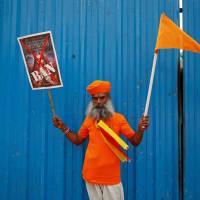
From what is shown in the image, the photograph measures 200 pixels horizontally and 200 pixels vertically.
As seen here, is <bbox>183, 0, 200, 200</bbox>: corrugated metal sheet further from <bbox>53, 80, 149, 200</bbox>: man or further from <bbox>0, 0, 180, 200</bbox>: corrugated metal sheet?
<bbox>53, 80, 149, 200</bbox>: man

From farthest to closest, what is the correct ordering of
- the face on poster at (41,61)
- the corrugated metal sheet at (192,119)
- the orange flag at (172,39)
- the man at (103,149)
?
the corrugated metal sheet at (192,119) < the face on poster at (41,61) < the man at (103,149) < the orange flag at (172,39)

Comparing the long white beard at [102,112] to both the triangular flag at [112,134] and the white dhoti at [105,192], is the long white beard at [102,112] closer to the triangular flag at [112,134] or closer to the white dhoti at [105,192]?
the triangular flag at [112,134]

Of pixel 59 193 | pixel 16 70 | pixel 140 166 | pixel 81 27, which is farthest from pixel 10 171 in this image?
pixel 81 27

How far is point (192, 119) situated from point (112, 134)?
1.08 m

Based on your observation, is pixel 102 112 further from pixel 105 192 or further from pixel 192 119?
pixel 192 119

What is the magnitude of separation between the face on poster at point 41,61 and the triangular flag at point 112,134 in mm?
590

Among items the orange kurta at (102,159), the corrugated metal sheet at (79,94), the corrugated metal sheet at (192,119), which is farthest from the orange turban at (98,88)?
the corrugated metal sheet at (192,119)

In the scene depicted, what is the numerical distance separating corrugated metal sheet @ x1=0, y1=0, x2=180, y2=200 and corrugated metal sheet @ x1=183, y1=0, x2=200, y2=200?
0.14 meters

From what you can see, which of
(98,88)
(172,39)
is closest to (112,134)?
(98,88)

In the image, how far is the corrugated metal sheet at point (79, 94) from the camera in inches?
126

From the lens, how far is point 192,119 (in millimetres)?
3176

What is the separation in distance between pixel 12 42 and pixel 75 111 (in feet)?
3.67

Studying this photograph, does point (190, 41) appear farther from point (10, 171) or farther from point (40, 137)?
point (10, 171)

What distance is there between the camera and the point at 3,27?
11.3 feet
